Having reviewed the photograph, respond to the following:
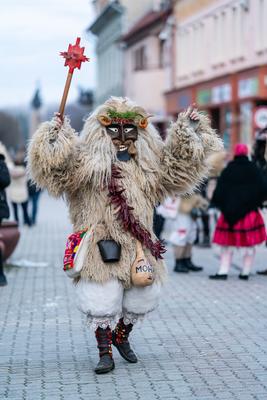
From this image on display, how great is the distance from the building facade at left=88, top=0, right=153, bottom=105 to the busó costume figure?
49.5m

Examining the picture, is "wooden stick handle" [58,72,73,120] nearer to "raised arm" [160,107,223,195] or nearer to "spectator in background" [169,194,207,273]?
"raised arm" [160,107,223,195]

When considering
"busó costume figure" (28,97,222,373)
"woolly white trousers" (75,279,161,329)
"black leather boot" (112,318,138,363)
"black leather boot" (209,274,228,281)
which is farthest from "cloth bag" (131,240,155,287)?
"black leather boot" (209,274,228,281)

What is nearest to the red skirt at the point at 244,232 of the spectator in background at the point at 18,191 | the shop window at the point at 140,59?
the spectator in background at the point at 18,191

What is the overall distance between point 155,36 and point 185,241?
3665cm

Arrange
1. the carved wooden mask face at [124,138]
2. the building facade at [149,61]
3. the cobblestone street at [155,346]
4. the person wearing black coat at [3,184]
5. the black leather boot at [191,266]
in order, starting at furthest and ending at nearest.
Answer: the building facade at [149,61], the black leather boot at [191,266], the person wearing black coat at [3,184], the carved wooden mask face at [124,138], the cobblestone street at [155,346]

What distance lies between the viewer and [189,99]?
42250 millimetres

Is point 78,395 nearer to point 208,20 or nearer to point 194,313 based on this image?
point 194,313

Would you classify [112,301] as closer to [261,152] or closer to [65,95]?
[65,95]

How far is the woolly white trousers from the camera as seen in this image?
25.8 ft

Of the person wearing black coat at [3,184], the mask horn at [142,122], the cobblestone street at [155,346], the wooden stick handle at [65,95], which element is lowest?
the cobblestone street at [155,346]

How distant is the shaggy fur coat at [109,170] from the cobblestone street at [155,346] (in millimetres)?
701

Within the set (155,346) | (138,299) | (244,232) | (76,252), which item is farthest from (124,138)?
(244,232)

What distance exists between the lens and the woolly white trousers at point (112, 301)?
786 centimetres

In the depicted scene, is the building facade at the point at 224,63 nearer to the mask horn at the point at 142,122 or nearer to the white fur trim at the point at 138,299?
the mask horn at the point at 142,122
